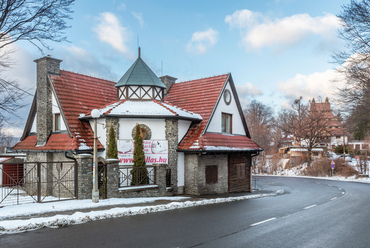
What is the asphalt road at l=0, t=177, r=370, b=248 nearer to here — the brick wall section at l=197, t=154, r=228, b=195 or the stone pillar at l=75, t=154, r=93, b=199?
the stone pillar at l=75, t=154, r=93, b=199

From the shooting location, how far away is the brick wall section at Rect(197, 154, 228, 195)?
19406 mm

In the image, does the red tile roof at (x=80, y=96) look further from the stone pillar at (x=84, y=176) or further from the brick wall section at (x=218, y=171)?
the brick wall section at (x=218, y=171)

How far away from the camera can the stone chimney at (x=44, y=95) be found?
19.9 meters

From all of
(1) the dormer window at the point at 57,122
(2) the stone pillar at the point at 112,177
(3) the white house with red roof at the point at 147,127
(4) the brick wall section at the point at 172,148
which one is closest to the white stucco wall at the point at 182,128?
(3) the white house with red roof at the point at 147,127

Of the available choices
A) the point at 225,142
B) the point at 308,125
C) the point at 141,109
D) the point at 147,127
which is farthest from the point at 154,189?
the point at 308,125

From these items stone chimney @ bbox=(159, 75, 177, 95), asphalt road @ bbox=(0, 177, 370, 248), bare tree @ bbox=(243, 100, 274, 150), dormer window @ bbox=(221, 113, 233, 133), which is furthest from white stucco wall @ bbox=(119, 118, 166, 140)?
bare tree @ bbox=(243, 100, 274, 150)

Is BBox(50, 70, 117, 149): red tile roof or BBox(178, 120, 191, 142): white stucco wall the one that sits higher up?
BBox(50, 70, 117, 149): red tile roof

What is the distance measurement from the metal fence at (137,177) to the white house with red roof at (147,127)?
14cm

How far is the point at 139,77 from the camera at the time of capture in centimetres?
2095

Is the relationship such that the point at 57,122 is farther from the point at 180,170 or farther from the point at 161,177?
the point at 180,170

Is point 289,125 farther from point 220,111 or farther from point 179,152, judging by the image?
point 179,152

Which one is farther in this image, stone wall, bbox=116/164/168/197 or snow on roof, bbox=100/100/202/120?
snow on roof, bbox=100/100/202/120

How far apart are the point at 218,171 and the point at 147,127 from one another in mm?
5737

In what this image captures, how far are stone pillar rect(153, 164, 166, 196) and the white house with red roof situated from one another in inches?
2.1
